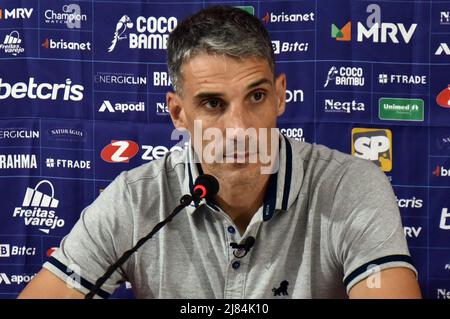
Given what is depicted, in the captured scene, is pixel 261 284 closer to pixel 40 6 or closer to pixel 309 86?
pixel 309 86

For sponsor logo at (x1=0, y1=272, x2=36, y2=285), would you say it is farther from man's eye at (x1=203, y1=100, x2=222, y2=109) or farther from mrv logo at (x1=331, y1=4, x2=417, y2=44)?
mrv logo at (x1=331, y1=4, x2=417, y2=44)

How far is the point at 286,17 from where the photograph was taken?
2.38 metres

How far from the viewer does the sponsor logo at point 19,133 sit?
2467 mm

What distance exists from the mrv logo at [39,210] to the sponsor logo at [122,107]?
0.36 meters

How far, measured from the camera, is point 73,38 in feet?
8.02

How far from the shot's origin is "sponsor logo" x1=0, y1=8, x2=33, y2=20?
2.46 metres

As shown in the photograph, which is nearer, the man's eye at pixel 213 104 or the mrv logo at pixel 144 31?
the man's eye at pixel 213 104

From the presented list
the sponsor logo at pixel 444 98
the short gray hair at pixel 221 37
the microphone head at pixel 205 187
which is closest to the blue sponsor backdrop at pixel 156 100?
the sponsor logo at pixel 444 98

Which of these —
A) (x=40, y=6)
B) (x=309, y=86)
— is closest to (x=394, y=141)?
(x=309, y=86)

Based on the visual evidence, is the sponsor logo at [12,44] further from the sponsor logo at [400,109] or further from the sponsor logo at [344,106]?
the sponsor logo at [400,109]

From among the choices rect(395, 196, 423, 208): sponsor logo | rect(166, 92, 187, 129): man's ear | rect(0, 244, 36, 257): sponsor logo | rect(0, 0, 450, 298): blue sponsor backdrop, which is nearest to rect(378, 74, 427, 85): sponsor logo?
rect(0, 0, 450, 298): blue sponsor backdrop

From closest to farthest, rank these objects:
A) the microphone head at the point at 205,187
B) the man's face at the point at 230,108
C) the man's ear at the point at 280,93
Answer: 1. the microphone head at the point at 205,187
2. the man's face at the point at 230,108
3. the man's ear at the point at 280,93

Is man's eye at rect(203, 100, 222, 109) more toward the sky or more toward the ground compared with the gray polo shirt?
more toward the sky

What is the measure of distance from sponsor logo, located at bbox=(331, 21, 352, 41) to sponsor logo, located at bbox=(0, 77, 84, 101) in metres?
0.96
